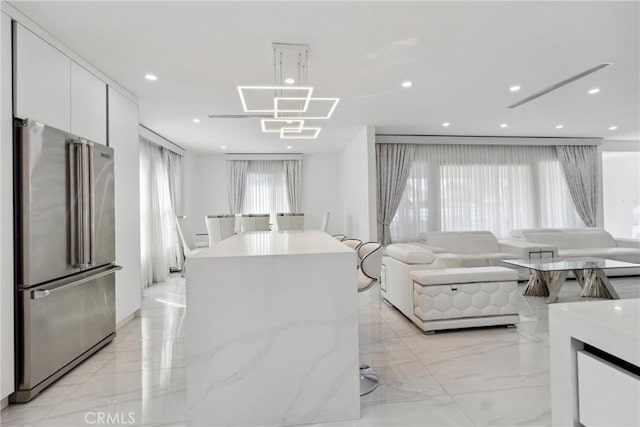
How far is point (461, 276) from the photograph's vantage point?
3.18 metres

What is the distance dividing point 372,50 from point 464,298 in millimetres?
2536

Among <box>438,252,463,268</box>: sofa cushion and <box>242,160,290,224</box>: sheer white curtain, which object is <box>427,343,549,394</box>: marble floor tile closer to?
<box>438,252,463,268</box>: sofa cushion

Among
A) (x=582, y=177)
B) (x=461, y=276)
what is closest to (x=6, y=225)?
(x=461, y=276)

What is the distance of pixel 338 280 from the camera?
6.01 feet

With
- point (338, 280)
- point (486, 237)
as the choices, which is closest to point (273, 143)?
point (486, 237)

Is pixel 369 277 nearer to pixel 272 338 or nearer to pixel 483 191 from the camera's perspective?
pixel 272 338

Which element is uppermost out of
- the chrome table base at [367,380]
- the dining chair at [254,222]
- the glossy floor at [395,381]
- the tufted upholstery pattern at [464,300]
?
the dining chair at [254,222]

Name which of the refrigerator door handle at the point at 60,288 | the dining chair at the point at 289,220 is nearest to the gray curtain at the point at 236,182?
the dining chair at the point at 289,220

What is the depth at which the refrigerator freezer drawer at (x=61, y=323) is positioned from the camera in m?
2.10

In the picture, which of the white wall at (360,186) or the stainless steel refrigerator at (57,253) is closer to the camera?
the stainless steel refrigerator at (57,253)

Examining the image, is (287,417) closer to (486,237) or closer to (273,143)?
(486,237)

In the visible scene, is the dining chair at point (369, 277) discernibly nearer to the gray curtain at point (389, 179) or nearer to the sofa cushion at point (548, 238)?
the gray curtain at point (389, 179)

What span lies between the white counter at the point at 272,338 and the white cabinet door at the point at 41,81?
1784 millimetres

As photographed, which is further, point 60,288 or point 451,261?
point 451,261
